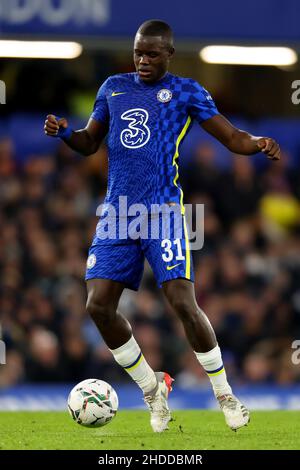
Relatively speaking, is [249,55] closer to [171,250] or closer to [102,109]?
[102,109]

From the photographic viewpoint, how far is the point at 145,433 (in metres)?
7.44

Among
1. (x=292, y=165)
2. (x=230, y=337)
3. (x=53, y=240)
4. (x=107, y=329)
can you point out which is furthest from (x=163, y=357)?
(x=107, y=329)

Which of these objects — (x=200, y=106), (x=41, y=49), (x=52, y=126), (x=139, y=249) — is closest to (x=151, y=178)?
(x=139, y=249)

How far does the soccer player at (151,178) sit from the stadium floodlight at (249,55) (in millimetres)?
5824

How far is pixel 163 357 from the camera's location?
1262cm

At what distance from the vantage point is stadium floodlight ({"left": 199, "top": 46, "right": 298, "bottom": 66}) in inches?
523

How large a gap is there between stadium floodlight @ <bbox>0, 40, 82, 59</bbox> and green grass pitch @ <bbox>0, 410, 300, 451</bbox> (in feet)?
16.5

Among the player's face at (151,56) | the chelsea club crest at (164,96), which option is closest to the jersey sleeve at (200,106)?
the chelsea club crest at (164,96)

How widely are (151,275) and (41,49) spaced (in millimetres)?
2925

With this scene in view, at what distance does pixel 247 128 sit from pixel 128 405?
179 inches

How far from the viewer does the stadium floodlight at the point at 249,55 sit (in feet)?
43.5

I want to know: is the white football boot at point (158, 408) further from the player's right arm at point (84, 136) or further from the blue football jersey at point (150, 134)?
the player's right arm at point (84, 136)

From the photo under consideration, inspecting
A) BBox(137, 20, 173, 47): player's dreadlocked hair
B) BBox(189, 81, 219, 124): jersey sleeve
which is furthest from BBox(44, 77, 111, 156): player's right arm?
BBox(189, 81, 219, 124): jersey sleeve

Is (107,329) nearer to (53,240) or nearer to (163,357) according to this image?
(163,357)
